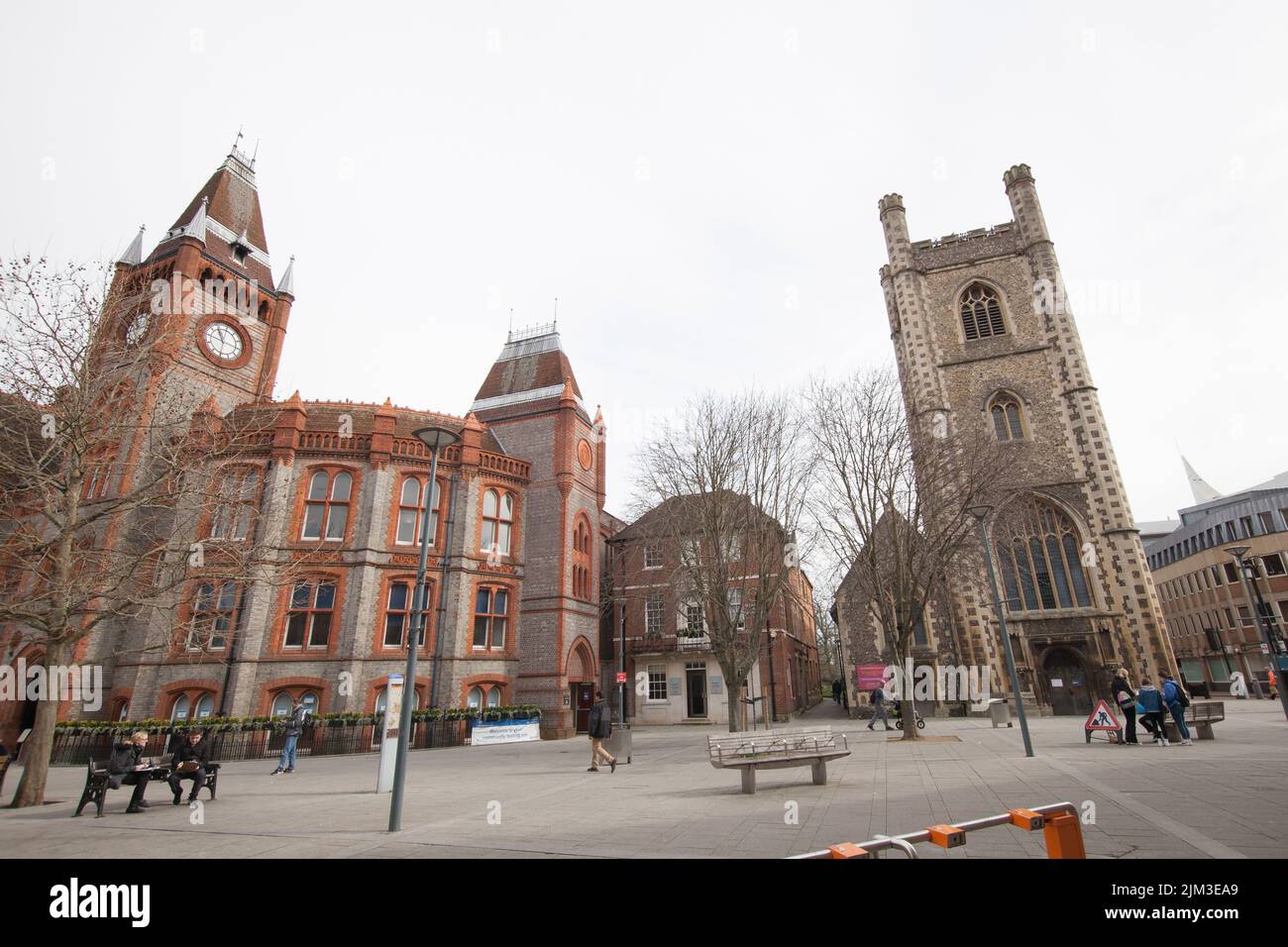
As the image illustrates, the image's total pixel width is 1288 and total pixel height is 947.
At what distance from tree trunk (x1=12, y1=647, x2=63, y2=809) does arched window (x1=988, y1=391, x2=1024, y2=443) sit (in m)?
34.4

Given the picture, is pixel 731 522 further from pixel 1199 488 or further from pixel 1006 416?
pixel 1199 488

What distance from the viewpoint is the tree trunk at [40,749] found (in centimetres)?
1057

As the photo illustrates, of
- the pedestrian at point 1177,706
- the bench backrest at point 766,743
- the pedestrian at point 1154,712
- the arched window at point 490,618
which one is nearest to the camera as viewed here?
the bench backrest at point 766,743

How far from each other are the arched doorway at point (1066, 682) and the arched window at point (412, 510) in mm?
28041

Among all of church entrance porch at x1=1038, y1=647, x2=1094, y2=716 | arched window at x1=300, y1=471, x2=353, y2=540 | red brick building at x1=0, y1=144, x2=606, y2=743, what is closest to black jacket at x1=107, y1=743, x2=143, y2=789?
red brick building at x1=0, y1=144, x2=606, y2=743

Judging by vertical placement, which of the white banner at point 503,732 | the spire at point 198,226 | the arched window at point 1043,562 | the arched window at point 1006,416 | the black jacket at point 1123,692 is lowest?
the white banner at point 503,732

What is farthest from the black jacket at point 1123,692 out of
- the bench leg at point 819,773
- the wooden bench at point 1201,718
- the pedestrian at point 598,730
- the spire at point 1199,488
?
the spire at point 1199,488

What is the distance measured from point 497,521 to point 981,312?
28.3 m

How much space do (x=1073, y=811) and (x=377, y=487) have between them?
2625 centimetres

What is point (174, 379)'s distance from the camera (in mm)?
25906

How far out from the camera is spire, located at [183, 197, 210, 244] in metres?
28.8

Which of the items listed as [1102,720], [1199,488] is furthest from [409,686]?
[1199,488]

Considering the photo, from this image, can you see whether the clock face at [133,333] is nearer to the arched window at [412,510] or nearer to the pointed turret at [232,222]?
the pointed turret at [232,222]
